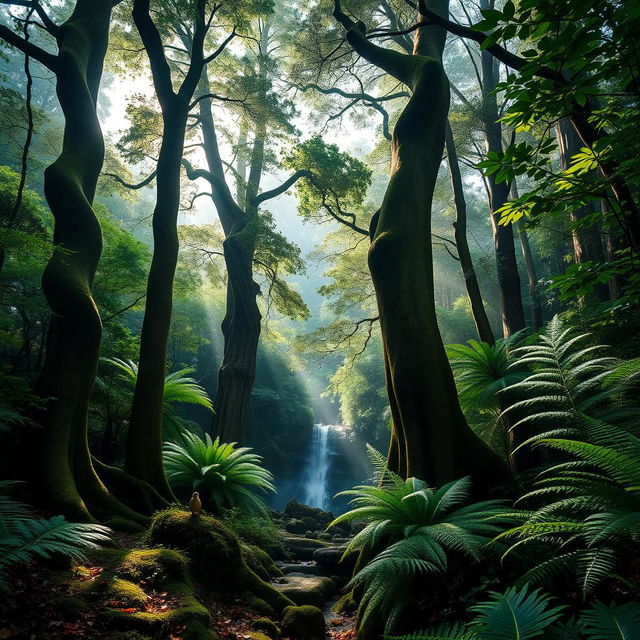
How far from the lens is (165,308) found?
6.40 meters

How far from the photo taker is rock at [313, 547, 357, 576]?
6.00 meters

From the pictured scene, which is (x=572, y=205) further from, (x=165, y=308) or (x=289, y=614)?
(x=165, y=308)

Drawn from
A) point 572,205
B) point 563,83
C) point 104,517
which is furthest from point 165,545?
point 563,83

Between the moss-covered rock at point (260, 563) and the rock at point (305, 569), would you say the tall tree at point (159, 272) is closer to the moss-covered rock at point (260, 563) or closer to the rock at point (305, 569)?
the moss-covered rock at point (260, 563)

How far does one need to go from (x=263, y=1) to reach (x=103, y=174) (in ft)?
17.8

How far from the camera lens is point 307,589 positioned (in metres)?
4.62

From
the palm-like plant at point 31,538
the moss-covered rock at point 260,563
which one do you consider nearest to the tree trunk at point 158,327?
the moss-covered rock at point 260,563

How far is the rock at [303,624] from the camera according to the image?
349 cm

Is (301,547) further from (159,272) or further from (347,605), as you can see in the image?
(159,272)

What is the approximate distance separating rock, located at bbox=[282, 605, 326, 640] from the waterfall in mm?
18791

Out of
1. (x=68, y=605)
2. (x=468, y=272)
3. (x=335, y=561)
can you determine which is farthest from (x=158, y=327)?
(x=468, y=272)

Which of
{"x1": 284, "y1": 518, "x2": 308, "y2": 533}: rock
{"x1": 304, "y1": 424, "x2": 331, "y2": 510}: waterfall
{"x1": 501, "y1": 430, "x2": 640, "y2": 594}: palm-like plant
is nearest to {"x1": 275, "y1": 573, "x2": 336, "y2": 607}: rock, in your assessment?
{"x1": 501, "y1": 430, "x2": 640, "y2": 594}: palm-like plant

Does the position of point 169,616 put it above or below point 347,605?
above

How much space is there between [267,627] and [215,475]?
3.23 metres
